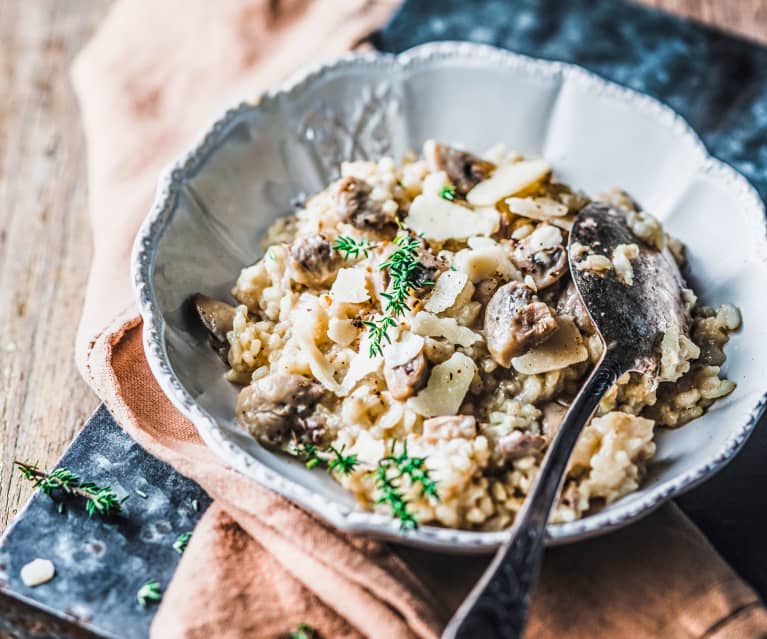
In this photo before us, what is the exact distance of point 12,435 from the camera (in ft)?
11.5

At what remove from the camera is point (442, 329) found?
2.94 m

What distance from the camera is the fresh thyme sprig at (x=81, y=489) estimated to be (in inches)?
115

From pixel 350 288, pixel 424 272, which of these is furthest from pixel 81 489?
pixel 424 272

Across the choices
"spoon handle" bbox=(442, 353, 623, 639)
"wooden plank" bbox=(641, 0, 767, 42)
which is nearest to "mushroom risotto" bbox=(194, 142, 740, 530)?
"spoon handle" bbox=(442, 353, 623, 639)

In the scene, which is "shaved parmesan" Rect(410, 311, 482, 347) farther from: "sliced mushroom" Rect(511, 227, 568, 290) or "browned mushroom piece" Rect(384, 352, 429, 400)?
"sliced mushroom" Rect(511, 227, 568, 290)

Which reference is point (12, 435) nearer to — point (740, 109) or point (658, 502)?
point (658, 502)

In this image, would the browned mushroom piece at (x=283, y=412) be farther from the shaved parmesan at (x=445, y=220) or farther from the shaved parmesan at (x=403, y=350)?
the shaved parmesan at (x=445, y=220)

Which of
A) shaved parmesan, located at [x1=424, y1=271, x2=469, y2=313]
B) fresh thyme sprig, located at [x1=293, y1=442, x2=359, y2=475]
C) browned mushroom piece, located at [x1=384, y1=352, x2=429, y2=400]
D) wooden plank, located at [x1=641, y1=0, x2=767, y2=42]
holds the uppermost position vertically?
wooden plank, located at [x1=641, y1=0, x2=767, y2=42]

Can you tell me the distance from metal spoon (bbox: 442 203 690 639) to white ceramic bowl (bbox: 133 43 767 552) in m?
0.20

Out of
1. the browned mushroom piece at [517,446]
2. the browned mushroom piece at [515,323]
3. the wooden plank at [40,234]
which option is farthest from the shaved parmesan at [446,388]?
the wooden plank at [40,234]

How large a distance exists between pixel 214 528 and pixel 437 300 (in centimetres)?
99

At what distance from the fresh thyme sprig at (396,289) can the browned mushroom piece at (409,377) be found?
0.10 meters

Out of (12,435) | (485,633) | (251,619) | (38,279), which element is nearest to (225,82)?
(38,279)

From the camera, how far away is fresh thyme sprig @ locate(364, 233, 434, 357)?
292 cm
